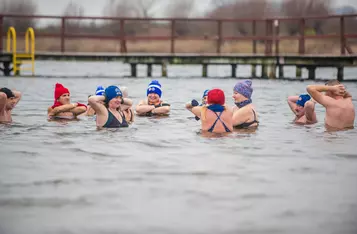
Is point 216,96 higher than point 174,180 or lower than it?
higher

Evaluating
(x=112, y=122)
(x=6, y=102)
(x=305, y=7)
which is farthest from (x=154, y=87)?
(x=305, y=7)

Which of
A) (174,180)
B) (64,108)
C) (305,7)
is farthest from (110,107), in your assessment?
(305,7)

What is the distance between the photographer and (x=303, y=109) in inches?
498

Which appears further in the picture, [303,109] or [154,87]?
[154,87]

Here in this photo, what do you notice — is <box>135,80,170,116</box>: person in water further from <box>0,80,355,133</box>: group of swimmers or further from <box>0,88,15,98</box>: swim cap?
<box>0,88,15,98</box>: swim cap

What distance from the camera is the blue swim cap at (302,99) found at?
12.2m

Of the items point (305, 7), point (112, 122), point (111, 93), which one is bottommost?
point (112, 122)

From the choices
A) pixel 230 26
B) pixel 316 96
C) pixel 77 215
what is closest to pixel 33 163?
pixel 77 215

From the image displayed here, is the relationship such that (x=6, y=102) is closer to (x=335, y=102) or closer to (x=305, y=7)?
(x=335, y=102)

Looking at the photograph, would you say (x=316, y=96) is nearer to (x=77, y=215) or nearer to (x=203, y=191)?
(x=203, y=191)

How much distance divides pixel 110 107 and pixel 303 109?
304 cm

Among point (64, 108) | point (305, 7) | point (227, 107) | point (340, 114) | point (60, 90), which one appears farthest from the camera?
point (305, 7)

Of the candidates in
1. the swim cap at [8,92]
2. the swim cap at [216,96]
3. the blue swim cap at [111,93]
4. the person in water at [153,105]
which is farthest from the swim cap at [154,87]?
the swim cap at [216,96]

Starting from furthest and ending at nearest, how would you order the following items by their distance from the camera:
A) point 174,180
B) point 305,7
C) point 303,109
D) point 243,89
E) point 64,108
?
1. point 305,7
2. point 64,108
3. point 303,109
4. point 243,89
5. point 174,180
